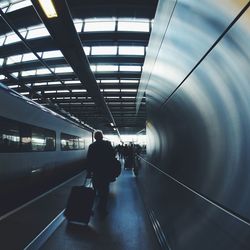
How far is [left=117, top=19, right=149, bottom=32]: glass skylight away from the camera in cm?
702

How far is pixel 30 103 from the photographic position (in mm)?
6762

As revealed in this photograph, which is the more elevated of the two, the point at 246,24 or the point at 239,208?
the point at 246,24

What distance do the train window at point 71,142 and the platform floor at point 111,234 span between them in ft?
18.5

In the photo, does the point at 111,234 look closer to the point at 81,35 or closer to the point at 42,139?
the point at 42,139

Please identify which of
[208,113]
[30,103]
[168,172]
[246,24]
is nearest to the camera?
[246,24]

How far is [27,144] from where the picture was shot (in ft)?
21.5

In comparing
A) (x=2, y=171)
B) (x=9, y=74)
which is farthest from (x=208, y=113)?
(x=9, y=74)

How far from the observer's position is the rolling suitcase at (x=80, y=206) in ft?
14.0

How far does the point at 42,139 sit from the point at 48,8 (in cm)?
430

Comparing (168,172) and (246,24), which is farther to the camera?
(168,172)

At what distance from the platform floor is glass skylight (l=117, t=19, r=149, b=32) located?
4.91 m

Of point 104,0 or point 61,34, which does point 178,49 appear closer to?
→ point 61,34

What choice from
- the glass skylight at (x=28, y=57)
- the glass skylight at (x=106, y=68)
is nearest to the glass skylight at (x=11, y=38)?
the glass skylight at (x=28, y=57)

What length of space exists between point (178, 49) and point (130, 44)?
5.37m
